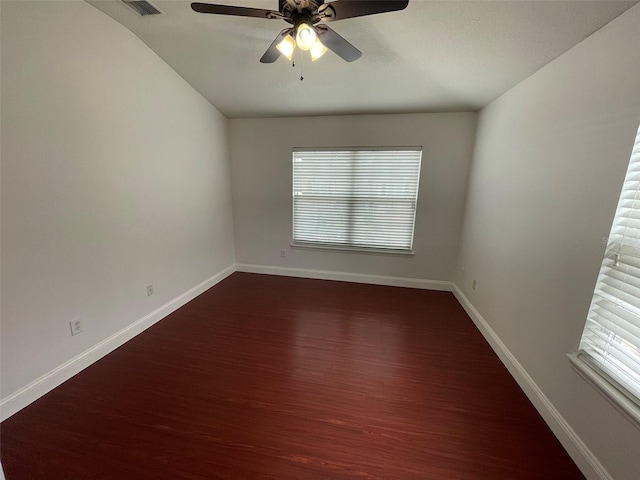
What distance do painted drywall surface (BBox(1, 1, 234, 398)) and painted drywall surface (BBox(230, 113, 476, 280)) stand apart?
1018mm

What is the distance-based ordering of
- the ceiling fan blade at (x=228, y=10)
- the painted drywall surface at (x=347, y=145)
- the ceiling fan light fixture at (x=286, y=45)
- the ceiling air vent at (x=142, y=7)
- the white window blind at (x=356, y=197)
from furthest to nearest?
1. the white window blind at (x=356, y=197)
2. the painted drywall surface at (x=347, y=145)
3. the ceiling air vent at (x=142, y=7)
4. the ceiling fan light fixture at (x=286, y=45)
5. the ceiling fan blade at (x=228, y=10)

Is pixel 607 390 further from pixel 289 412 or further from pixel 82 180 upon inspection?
pixel 82 180

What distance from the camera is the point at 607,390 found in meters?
1.24

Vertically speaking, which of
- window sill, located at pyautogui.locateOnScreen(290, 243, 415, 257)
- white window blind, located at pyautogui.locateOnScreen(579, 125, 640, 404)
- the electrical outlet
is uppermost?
white window blind, located at pyautogui.locateOnScreen(579, 125, 640, 404)

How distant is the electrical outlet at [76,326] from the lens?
75.7 inches

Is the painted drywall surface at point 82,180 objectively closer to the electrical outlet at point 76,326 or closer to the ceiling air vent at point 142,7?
the electrical outlet at point 76,326

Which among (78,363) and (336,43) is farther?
(78,363)

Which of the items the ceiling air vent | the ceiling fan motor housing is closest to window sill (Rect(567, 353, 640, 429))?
the ceiling fan motor housing

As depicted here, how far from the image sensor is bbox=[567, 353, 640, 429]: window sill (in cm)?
114

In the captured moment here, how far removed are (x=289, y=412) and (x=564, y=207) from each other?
216 cm

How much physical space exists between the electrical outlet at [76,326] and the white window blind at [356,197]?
8.18ft

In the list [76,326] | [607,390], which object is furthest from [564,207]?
[76,326]

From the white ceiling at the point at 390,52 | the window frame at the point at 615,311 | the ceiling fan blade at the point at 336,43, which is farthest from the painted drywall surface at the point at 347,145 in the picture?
the window frame at the point at 615,311

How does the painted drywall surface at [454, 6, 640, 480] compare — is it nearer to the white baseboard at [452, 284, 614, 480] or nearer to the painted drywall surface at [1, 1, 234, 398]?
the white baseboard at [452, 284, 614, 480]
